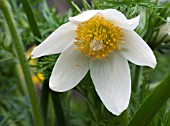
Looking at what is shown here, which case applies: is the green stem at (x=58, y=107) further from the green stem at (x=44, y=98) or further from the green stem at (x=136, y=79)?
the green stem at (x=136, y=79)

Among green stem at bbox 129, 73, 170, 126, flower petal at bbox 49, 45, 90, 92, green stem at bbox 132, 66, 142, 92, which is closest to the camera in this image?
green stem at bbox 129, 73, 170, 126

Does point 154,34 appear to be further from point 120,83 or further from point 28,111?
point 28,111

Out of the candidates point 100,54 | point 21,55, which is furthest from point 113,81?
point 21,55

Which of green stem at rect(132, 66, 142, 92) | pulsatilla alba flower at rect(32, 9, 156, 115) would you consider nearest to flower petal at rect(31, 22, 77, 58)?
pulsatilla alba flower at rect(32, 9, 156, 115)

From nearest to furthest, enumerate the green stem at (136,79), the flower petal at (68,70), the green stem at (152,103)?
the green stem at (152,103) → the flower petal at (68,70) → the green stem at (136,79)

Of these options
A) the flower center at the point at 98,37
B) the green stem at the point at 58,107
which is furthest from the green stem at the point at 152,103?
the green stem at the point at 58,107

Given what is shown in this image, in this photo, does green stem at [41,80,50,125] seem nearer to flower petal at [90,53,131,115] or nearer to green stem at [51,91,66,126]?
green stem at [51,91,66,126]

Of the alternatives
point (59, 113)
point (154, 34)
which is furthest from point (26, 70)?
point (154, 34)
